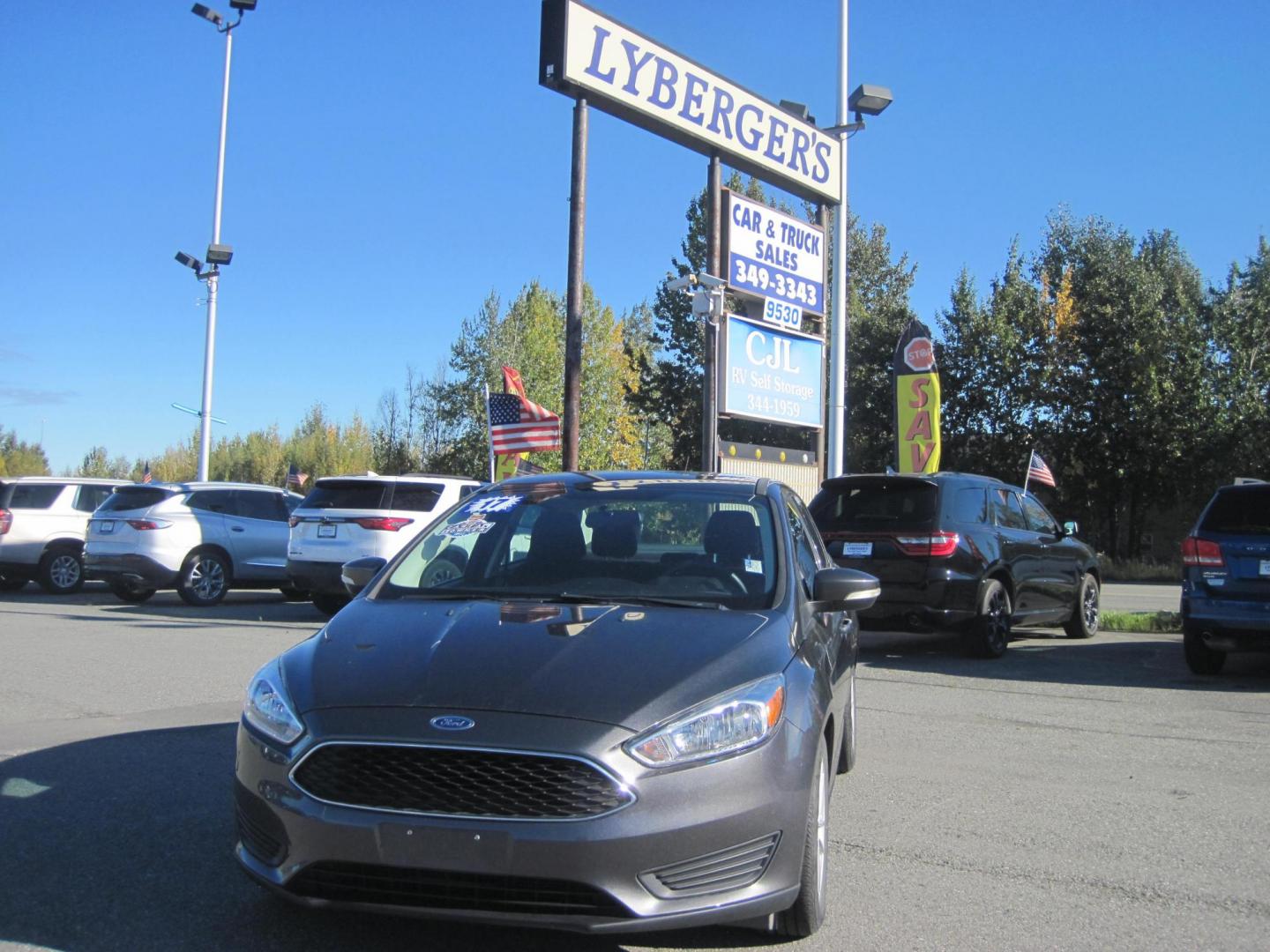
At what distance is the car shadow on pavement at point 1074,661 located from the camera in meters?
9.88

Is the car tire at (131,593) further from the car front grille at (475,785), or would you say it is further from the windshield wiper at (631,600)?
the car front grille at (475,785)

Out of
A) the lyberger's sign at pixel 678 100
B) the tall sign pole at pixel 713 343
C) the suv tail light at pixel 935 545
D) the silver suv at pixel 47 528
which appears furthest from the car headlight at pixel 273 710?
the silver suv at pixel 47 528

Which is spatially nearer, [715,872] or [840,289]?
[715,872]

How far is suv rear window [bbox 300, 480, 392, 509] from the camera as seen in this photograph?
14.0 metres

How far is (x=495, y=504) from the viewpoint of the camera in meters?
5.23

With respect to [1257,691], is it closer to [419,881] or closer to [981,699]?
[981,699]

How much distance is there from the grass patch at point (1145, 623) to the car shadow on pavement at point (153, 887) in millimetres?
11934

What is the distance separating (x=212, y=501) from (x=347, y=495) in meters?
3.41

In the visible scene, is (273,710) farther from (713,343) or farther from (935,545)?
(713,343)

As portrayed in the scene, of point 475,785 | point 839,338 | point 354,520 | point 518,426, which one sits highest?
point 839,338

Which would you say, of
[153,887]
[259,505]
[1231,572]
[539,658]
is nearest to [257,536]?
[259,505]

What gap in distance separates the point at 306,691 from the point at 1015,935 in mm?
2448

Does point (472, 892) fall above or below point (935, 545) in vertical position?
below

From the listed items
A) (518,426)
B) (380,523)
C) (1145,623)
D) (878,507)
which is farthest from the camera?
(518,426)
